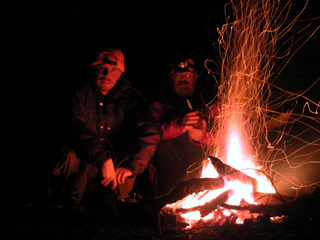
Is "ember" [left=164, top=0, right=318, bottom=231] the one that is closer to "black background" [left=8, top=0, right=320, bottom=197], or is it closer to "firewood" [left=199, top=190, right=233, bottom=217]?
"firewood" [left=199, top=190, right=233, bottom=217]

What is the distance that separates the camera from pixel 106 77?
175 inches

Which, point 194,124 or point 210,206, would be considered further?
point 194,124

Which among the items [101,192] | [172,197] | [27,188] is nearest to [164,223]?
[172,197]

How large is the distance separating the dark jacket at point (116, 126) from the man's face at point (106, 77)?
0.09 meters

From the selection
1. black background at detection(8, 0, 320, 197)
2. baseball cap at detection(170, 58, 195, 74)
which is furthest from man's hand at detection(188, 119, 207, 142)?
black background at detection(8, 0, 320, 197)

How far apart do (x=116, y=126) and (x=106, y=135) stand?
23cm

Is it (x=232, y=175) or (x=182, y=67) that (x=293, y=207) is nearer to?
(x=232, y=175)

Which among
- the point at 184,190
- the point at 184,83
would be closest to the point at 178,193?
the point at 184,190

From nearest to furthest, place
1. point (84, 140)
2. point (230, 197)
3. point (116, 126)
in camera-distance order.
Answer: point (230, 197)
point (84, 140)
point (116, 126)

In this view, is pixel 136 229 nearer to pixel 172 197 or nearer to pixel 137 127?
pixel 172 197

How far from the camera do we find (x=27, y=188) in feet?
13.1

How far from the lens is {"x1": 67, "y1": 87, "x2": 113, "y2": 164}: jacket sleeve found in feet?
12.2

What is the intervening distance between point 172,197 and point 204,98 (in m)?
2.68

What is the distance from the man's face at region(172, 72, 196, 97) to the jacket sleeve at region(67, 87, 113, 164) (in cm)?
196
